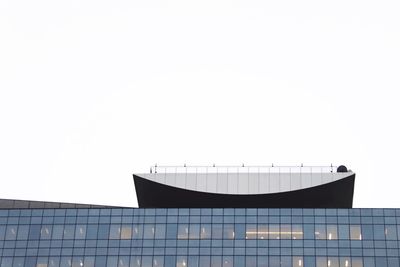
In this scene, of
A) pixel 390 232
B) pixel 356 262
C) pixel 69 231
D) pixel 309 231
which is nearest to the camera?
pixel 356 262

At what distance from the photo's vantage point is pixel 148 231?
105125mm

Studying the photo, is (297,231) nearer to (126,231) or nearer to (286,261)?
(286,261)

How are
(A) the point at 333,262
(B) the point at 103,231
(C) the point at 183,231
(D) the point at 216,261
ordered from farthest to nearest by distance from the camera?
(B) the point at 103,231
(C) the point at 183,231
(D) the point at 216,261
(A) the point at 333,262

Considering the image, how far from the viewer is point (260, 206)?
4286 inches

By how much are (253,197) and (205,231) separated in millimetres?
8297

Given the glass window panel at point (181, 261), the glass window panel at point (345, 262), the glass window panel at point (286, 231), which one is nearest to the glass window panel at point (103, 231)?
the glass window panel at point (181, 261)

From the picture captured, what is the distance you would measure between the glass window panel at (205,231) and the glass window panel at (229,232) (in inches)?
81.4

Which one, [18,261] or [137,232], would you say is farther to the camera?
[137,232]

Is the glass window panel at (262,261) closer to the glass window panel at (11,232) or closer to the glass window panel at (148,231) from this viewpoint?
the glass window panel at (148,231)

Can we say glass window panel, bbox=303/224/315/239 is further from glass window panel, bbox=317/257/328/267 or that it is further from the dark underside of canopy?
the dark underside of canopy

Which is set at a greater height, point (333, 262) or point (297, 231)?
point (297, 231)

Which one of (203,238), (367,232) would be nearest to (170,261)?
(203,238)

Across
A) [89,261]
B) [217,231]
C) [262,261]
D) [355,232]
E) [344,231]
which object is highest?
[344,231]

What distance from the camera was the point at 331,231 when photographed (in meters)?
103
